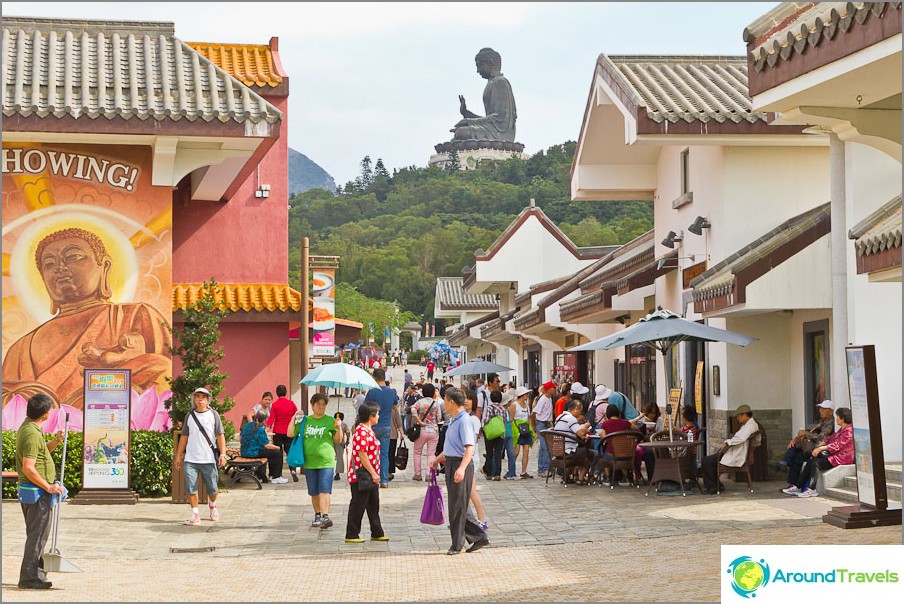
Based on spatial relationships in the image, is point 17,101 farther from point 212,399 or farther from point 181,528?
point 181,528

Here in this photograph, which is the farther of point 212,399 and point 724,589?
point 212,399

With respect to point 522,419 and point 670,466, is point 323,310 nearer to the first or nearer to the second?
point 522,419

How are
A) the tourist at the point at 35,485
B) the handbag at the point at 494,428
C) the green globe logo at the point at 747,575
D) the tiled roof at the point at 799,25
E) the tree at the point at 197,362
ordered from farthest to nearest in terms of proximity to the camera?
the handbag at the point at 494,428, the tree at the point at 197,362, the tiled roof at the point at 799,25, the tourist at the point at 35,485, the green globe logo at the point at 747,575

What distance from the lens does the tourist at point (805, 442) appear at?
15.5 metres

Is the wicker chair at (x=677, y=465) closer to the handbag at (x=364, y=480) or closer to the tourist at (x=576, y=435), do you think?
the tourist at (x=576, y=435)

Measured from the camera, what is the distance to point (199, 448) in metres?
14.2

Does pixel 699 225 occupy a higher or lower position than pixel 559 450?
higher

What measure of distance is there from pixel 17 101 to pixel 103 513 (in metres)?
5.24

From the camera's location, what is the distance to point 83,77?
1617cm

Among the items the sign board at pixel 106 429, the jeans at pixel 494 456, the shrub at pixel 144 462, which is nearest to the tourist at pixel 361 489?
the sign board at pixel 106 429

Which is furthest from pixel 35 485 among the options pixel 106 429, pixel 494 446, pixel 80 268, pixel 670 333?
pixel 494 446

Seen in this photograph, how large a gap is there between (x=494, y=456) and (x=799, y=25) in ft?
34.5

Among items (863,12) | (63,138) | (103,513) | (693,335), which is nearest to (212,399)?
(103,513)

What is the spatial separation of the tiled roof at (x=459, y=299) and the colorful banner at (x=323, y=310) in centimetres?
4070
